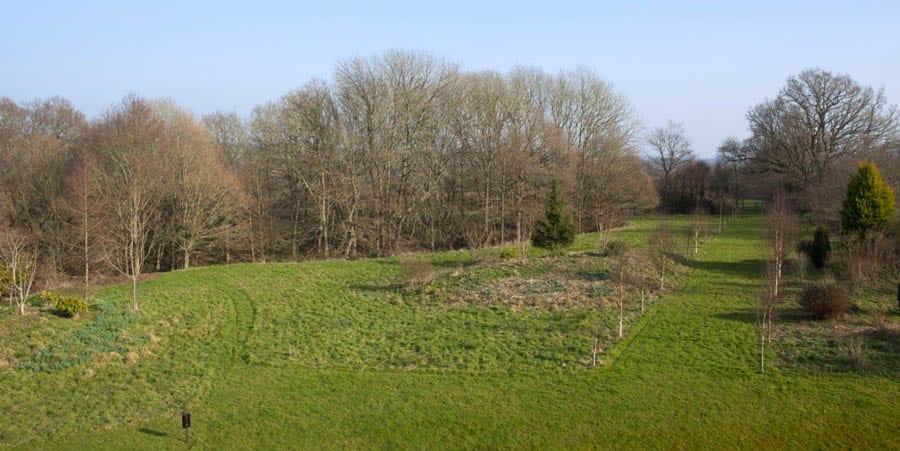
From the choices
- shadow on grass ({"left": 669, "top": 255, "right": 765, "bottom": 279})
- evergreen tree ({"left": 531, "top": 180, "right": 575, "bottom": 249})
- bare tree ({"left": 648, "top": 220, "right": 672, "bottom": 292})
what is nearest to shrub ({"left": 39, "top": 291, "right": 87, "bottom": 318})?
evergreen tree ({"left": 531, "top": 180, "right": 575, "bottom": 249})

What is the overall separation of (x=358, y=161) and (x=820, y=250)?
86.3 feet

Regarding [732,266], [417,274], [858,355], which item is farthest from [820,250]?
[417,274]

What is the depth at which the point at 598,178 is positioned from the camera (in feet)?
Result: 135

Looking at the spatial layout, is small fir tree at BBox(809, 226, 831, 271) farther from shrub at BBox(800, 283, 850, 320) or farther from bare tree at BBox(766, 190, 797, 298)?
shrub at BBox(800, 283, 850, 320)

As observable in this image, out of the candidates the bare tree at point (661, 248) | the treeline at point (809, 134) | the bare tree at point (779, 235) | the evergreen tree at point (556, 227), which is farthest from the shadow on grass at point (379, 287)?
the treeline at point (809, 134)

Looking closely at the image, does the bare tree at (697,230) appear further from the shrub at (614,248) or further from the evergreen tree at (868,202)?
the evergreen tree at (868,202)

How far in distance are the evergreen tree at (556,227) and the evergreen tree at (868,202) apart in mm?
11452

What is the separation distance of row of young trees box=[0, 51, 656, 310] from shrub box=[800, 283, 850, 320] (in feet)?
45.3

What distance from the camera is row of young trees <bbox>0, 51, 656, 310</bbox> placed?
30.9 m

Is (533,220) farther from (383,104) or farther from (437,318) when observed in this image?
(437,318)

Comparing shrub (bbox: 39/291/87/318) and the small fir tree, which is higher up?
the small fir tree

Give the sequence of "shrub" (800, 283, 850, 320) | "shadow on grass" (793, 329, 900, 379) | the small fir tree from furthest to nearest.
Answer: the small fir tree, "shrub" (800, 283, 850, 320), "shadow on grass" (793, 329, 900, 379)

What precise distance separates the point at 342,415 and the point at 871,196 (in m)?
22.8

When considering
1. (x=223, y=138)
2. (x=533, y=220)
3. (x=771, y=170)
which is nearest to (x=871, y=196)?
(x=533, y=220)
